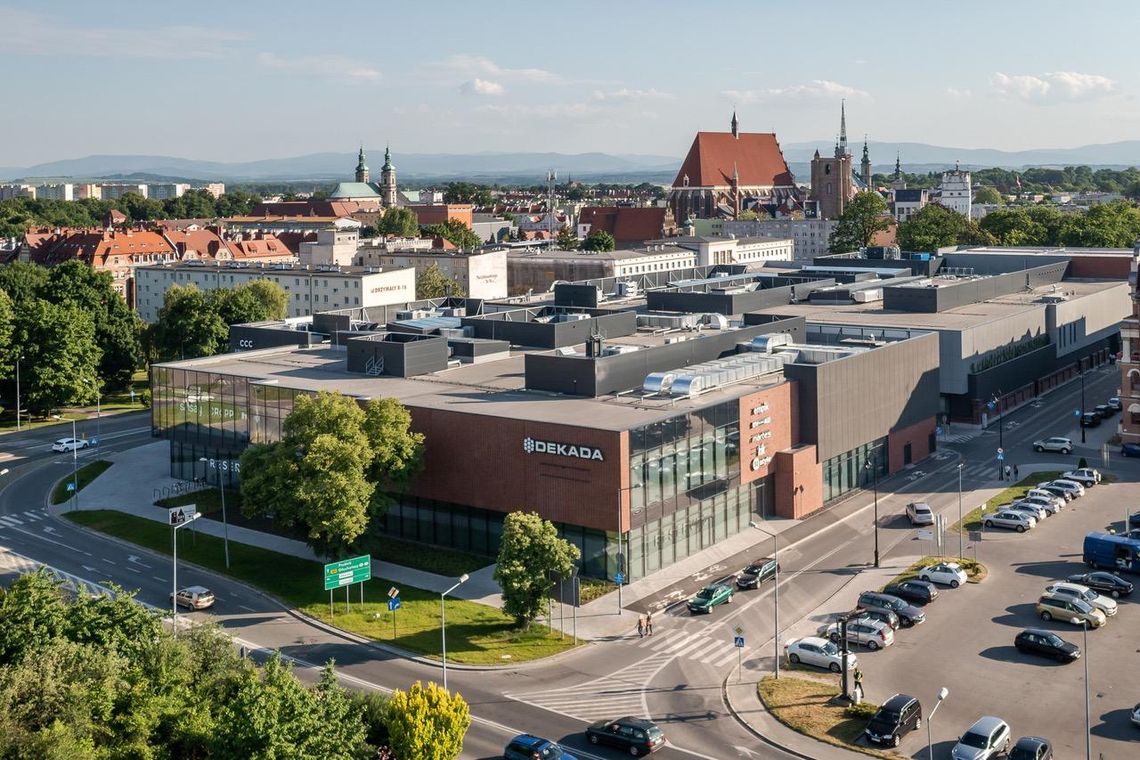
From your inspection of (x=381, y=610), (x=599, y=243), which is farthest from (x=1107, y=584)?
(x=599, y=243)

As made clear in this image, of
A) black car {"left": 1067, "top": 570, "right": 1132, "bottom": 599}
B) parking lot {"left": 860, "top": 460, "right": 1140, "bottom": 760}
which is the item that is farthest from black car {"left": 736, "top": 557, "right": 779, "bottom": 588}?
black car {"left": 1067, "top": 570, "right": 1132, "bottom": 599}

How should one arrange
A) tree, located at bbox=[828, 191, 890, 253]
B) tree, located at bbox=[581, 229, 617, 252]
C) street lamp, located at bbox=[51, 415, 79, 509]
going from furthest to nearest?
tree, located at bbox=[581, 229, 617, 252] < tree, located at bbox=[828, 191, 890, 253] < street lamp, located at bbox=[51, 415, 79, 509]

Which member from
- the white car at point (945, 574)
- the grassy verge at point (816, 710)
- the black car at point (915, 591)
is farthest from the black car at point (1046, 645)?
the grassy verge at point (816, 710)

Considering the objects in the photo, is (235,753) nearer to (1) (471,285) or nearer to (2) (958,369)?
(2) (958,369)

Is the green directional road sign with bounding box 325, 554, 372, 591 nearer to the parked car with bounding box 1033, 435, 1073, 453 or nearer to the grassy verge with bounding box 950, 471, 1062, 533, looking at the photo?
the grassy verge with bounding box 950, 471, 1062, 533

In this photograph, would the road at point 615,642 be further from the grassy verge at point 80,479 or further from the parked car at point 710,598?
the grassy verge at point 80,479
